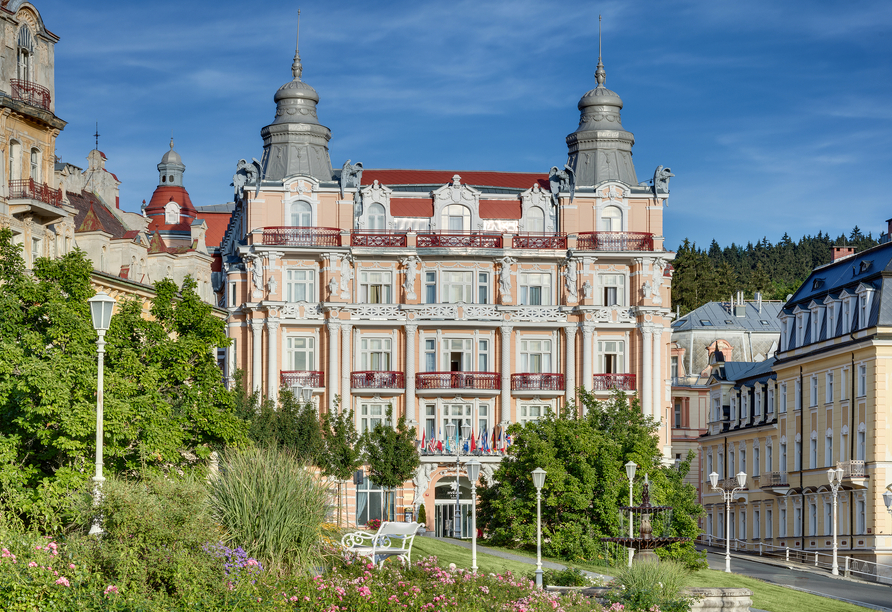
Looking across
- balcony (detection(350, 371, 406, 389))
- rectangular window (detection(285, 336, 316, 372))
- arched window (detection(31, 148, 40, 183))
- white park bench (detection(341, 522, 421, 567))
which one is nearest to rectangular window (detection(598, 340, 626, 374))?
balcony (detection(350, 371, 406, 389))

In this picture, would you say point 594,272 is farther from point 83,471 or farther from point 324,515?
point 324,515

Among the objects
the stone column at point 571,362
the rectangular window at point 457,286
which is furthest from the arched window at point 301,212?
the stone column at point 571,362

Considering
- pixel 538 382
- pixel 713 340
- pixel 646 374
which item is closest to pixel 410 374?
pixel 538 382

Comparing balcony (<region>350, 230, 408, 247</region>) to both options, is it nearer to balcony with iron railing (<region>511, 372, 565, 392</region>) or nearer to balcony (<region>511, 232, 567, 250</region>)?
balcony (<region>511, 232, 567, 250</region>)

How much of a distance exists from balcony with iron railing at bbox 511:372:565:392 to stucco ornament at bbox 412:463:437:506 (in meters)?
6.38

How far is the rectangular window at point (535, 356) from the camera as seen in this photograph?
7750 cm

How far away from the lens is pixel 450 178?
82000mm

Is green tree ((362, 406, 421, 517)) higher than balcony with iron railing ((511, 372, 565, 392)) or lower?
lower

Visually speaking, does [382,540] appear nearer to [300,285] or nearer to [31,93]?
[31,93]

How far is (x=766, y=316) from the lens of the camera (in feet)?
383

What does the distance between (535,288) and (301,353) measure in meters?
12.7

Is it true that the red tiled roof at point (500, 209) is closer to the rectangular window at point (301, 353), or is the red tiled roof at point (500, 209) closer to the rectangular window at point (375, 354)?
the rectangular window at point (375, 354)

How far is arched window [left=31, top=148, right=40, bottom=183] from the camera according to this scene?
48.3 metres

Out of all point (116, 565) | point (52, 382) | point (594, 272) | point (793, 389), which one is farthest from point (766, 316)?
point (116, 565)
